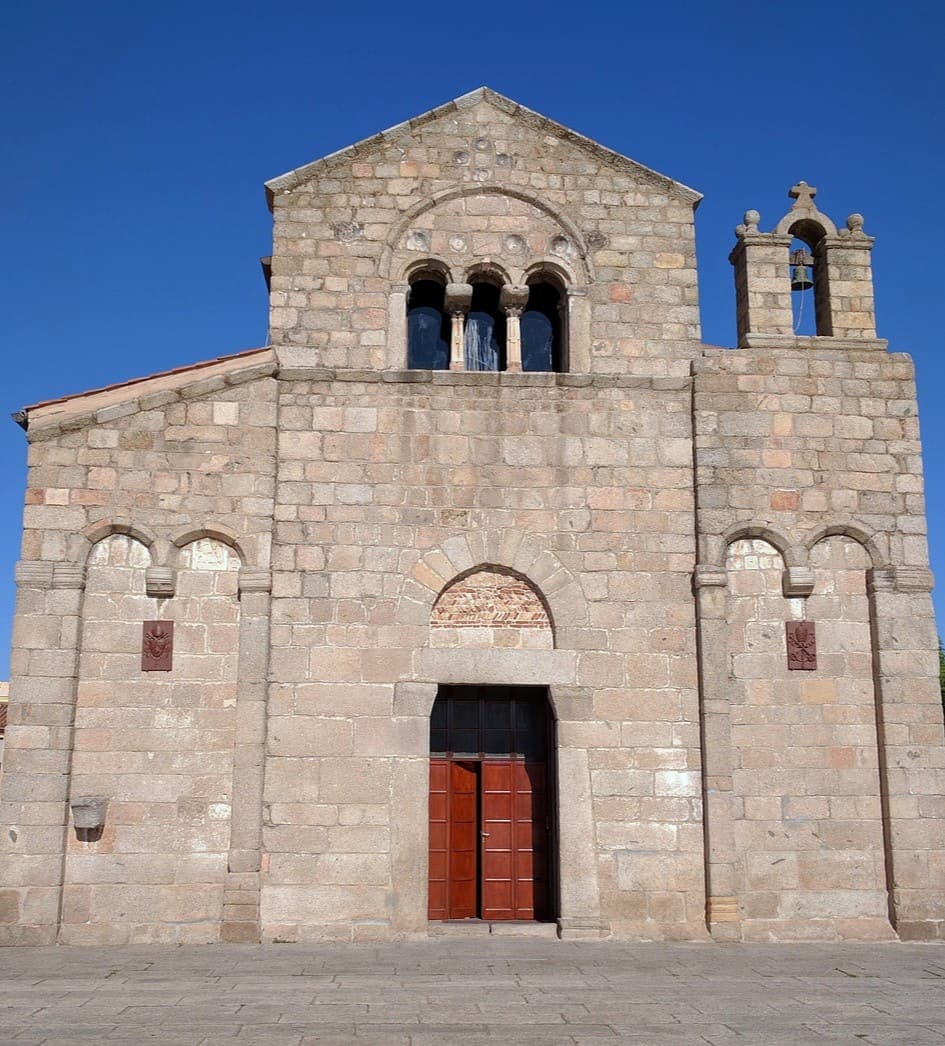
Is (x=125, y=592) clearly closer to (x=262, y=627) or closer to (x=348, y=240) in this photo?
(x=262, y=627)

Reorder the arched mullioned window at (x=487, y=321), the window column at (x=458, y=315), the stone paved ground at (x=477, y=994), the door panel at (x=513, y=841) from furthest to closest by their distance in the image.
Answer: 1. the arched mullioned window at (x=487, y=321)
2. the window column at (x=458, y=315)
3. the door panel at (x=513, y=841)
4. the stone paved ground at (x=477, y=994)

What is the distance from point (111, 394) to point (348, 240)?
2853 millimetres

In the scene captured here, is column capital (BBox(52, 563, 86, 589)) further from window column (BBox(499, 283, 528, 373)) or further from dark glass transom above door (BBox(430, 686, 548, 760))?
window column (BBox(499, 283, 528, 373))

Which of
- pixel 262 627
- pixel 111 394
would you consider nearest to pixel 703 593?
pixel 262 627

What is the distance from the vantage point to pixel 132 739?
33.8 ft

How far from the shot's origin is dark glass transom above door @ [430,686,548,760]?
11.1 m

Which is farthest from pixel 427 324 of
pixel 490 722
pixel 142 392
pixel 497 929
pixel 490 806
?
pixel 497 929

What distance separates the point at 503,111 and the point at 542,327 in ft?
7.71

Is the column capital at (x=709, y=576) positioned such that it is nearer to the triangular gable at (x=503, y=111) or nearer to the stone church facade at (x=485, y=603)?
the stone church facade at (x=485, y=603)

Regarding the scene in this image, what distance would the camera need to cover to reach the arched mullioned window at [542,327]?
11938mm

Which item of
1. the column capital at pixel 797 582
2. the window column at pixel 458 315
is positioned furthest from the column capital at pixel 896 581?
the window column at pixel 458 315

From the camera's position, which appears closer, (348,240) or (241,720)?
(241,720)

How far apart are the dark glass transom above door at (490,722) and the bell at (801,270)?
5.11 m

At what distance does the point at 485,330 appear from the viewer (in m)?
12.0
